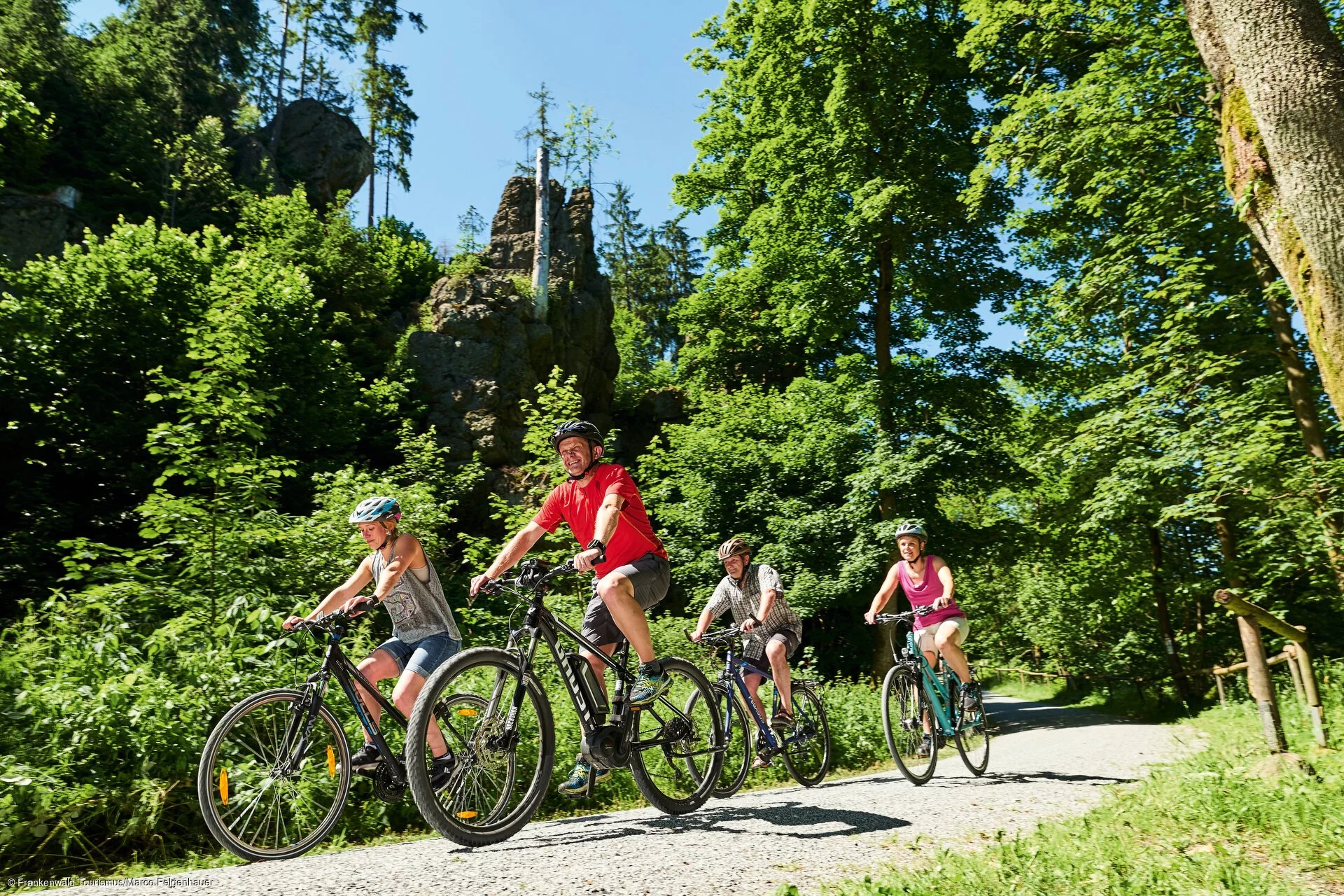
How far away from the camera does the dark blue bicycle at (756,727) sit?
679 cm

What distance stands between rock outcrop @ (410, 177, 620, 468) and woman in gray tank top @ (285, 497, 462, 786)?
19629 mm

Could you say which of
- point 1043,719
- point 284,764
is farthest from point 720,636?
point 1043,719

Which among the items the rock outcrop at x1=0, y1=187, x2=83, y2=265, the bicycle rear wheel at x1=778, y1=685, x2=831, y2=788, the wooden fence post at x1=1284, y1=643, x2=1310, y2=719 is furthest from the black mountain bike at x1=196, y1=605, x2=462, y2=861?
the rock outcrop at x1=0, y1=187, x2=83, y2=265

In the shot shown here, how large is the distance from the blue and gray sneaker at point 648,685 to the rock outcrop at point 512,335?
20214mm

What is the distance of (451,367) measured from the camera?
1026 inches

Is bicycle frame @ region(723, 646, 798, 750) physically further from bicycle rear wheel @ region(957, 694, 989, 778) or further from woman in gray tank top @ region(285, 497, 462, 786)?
woman in gray tank top @ region(285, 497, 462, 786)

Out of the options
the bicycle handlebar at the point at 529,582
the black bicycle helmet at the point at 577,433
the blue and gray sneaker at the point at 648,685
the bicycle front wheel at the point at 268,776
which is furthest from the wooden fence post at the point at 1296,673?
the bicycle front wheel at the point at 268,776

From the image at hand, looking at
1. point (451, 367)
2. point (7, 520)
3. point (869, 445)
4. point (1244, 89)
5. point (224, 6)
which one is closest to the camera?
point (1244, 89)

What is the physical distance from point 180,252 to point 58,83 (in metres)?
19.8

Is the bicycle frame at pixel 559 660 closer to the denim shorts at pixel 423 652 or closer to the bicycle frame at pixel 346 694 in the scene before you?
the denim shorts at pixel 423 652

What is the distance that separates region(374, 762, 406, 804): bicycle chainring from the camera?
5.08 metres

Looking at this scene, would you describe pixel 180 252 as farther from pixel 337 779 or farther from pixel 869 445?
pixel 337 779

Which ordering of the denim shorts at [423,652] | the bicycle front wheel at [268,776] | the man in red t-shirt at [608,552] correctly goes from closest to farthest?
the bicycle front wheel at [268,776], the man in red t-shirt at [608,552], the denim shorts at [423,652]

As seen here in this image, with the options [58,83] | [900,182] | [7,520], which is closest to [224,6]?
[58,83]
